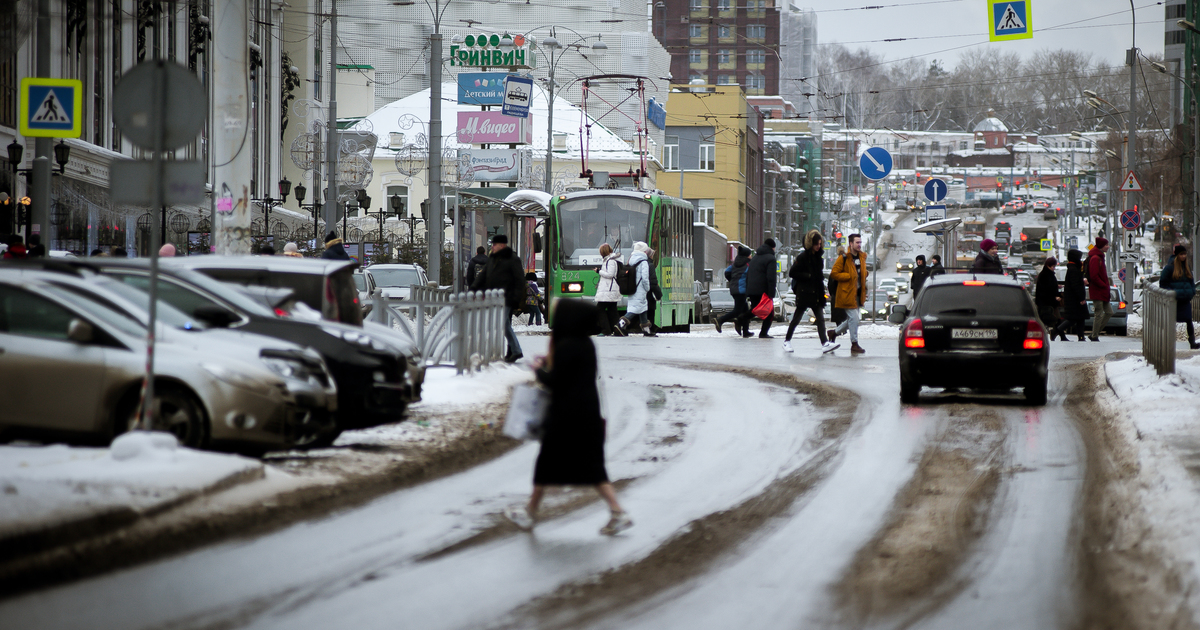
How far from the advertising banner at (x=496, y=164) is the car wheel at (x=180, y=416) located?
50080 millimetres

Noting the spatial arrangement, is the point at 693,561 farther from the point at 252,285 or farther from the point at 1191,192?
the point at 1191,192

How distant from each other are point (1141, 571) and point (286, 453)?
616 cm

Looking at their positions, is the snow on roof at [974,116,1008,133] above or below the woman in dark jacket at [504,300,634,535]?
above

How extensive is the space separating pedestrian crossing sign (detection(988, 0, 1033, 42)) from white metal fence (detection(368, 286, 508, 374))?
13.6 meters

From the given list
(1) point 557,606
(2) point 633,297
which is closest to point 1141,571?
(1) point 557,606

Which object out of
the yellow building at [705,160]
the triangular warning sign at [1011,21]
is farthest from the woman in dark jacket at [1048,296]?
the yellow building at [705,160]

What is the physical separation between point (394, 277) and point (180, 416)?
25777 millimetres

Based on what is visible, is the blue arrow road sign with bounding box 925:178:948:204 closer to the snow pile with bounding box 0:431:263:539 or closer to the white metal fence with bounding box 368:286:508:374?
the white metal fence with bounding box 368:286:508:374

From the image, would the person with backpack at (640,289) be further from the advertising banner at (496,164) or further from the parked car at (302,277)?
the advertising banner at (496,164)

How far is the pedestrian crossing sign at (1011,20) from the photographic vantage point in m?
25.9

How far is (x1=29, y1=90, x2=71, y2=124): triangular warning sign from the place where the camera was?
17.0 meters

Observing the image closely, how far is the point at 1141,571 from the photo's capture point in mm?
6641

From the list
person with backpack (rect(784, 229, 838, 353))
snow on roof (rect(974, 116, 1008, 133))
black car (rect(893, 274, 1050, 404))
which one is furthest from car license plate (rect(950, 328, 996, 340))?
snow on roof (rect(974, 116, 1008, 133))

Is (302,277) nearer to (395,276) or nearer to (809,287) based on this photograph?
(809,287)
